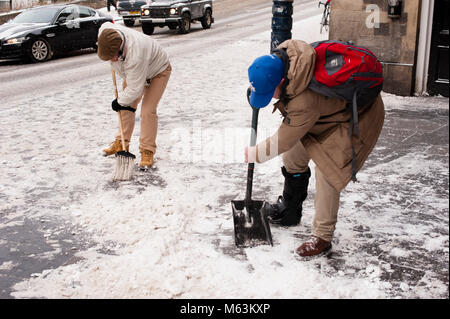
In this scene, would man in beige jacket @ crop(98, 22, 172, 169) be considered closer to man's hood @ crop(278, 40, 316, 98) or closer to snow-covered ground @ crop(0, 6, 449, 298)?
snow-covered ground @ crop(0, 6, 449, 298)

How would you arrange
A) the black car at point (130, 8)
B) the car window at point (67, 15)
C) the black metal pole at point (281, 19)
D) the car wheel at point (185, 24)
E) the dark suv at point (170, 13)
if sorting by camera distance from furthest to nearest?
1. the black car at point (130, 8)
2. the car wheel at point (185, 24)
3. the dark suv at point (170, 13)
4. the car window at point (67, 15)
5. the black metal pole at point (281, 19)

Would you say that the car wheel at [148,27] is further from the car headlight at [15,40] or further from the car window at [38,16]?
the car headlight at [15,40]

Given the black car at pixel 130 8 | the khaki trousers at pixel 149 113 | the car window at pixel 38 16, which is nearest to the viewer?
the khaki trousers at pixel 149 113

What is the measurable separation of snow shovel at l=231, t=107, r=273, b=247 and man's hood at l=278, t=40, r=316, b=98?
3.12ft

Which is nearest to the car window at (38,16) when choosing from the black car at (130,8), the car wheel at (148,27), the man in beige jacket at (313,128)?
the car wheel at (148,27)

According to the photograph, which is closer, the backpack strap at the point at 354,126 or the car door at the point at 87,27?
the backpack strap at the point at 354,126

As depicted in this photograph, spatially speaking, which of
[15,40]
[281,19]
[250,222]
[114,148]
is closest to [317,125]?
[250,222]

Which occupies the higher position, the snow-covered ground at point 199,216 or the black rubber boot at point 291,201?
the black rubber boot at point 291,201

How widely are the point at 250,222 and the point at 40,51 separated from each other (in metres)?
11.7

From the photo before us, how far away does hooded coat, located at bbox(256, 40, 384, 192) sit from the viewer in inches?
119

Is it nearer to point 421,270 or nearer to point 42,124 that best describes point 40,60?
point 42,124

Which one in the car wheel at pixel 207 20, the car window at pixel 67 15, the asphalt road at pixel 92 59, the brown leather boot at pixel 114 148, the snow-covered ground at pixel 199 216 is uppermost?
the car window at pixel 67 15

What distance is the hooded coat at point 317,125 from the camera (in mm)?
3020

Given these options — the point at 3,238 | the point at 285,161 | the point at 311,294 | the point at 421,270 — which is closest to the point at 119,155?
the point at 3,238
